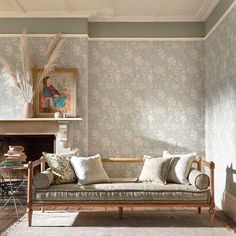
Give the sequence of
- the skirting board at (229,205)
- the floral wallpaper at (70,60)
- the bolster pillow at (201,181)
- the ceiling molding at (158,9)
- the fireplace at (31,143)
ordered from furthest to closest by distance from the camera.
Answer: the fireplace at (31,143)
the floral wallpaper at (70,60)
the ceiling molding at (158,9)
the skirting board at (229,205)
the bolster pillow at (201,181)

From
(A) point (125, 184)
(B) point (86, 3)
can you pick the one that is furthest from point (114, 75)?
(A) point (125, 184)

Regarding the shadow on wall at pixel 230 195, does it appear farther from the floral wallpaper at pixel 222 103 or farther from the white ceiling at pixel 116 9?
the white ceiling at pixel 116 9

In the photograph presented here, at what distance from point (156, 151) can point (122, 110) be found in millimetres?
864

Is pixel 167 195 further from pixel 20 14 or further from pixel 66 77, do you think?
pixel 20 14

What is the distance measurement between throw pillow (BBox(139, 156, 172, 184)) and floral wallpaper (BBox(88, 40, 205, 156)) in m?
1.51

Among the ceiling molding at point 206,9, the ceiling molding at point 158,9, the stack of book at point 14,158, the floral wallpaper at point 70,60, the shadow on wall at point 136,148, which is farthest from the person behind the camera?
the shadow on wall at point 136,148

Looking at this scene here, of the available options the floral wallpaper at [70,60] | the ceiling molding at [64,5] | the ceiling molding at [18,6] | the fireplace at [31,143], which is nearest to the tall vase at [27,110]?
the floral wallpaper at [70,60]

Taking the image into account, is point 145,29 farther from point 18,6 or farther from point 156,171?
point 156,171

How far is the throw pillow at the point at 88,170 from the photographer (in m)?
4.57

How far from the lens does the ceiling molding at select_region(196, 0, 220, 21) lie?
5.51 meters

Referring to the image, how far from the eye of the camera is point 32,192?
4.39m

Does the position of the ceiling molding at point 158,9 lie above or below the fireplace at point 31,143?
above

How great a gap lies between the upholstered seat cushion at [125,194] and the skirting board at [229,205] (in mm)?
630

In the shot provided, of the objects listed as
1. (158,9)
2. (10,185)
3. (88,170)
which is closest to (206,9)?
(158,9)
